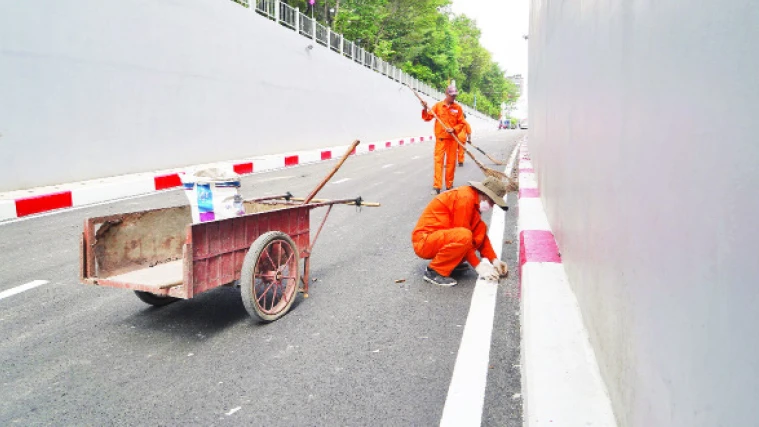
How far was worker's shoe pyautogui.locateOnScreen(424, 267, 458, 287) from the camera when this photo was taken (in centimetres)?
478

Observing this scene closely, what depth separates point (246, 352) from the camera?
11.3 ft

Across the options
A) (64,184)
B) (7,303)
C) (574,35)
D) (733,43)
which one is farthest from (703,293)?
(64,184)

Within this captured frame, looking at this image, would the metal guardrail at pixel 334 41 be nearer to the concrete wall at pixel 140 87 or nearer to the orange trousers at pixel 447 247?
the concrete wall at pixel 140 87

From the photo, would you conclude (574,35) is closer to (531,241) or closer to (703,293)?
(531,241)

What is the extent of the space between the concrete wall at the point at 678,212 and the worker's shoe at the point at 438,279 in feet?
6.20

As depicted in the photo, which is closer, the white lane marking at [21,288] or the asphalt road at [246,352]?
the asphalt road at [246,352]

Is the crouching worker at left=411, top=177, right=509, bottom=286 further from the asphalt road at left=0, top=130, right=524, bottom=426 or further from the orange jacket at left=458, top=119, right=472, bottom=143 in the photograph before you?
the orange jacket at left=458, top=119, right=472, bottom=143

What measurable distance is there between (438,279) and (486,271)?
40 centimetres

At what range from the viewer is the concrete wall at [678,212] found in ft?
3.86

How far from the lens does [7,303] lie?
4.27 metres

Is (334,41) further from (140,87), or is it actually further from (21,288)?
(21,288)

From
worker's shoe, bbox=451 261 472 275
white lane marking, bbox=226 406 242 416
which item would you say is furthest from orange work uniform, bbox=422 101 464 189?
white lane marking, bbox=226 406 242 416

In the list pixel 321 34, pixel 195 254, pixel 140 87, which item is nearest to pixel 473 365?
pixel 195 254

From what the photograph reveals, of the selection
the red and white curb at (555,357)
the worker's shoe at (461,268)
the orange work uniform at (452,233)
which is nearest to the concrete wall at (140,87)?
the orange work uniform at (452,233)
